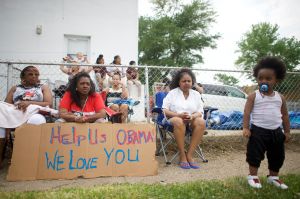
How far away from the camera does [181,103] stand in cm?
466

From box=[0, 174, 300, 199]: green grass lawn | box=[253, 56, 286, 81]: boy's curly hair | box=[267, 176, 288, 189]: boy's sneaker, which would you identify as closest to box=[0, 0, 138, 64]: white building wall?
box=[253, 56, 286, 81]: boy's curly hair

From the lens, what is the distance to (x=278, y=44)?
3050cm

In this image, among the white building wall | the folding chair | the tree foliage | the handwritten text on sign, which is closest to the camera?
the handwritten text on sign

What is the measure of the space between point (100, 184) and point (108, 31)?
860cm

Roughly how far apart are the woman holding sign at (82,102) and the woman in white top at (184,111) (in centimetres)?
110

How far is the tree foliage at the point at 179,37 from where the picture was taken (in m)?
28.3

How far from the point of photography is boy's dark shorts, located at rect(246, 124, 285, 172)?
338 cm

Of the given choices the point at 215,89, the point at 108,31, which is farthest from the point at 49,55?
the point at 215,89

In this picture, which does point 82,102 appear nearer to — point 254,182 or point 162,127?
point 162,127

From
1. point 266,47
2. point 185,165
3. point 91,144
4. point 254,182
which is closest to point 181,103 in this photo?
point 185,165

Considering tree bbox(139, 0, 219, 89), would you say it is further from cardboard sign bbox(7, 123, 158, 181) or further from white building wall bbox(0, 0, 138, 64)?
cardboard sign bbox(7, 123, 158, 181)

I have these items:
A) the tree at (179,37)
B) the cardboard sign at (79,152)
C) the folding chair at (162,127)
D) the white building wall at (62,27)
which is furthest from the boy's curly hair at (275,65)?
the tree at (179,37)

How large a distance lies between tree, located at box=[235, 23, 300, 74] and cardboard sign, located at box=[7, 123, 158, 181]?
93.8ft

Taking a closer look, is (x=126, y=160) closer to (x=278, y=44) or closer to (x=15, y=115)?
(x=15, y=115)
